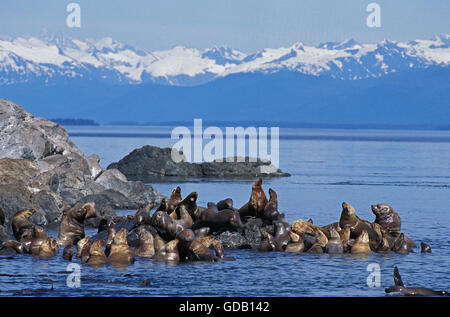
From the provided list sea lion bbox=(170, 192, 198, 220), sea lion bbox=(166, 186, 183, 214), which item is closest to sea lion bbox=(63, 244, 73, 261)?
sea lion bbox=(170, 192, 198, 220)

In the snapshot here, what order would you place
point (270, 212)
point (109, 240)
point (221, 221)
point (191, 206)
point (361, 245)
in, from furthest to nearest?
1. point (191, 206)
2. point (270, 212)
3. point (221, 221)
4. point (361, 245)
5. point (109, 240)

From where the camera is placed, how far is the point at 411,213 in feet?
119

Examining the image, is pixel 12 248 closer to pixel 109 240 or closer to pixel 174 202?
pixel 109 240

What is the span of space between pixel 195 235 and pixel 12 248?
16.8ft

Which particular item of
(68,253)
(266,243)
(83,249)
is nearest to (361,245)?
(266,243)

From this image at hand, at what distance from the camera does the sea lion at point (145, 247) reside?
2217 cm

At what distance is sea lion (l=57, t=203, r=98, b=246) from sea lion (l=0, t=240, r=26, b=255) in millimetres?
2014

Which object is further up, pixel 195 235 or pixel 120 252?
pixel 195 235

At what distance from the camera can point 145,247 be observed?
22266 mm

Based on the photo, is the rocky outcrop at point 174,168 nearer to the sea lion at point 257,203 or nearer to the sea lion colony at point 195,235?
the sea lion colony at point 195,235

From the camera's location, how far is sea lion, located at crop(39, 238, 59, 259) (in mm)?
22022

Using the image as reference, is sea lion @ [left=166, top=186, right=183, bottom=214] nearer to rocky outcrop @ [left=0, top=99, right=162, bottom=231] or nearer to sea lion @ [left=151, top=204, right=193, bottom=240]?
sea lion @ [left=151, top=204, right=193, bottom=240]

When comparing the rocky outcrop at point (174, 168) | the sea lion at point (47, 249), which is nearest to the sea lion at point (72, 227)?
the sea lion at point (47, 249)

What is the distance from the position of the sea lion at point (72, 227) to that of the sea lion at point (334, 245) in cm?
752
